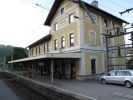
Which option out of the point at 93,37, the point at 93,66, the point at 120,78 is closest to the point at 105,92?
the point at 120,78

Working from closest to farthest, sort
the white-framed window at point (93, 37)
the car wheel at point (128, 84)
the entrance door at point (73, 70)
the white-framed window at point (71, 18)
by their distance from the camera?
the car wheel at point (128, 84)
the entrance door at point (73, 70)
the white-framed window at point (93, 37)
the white-framed window at point (71, 18)

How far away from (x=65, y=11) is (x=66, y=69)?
7815 millimetres

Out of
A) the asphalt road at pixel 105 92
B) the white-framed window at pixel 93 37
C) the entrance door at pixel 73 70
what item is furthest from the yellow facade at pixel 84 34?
the asphalt road at pixel 105 92

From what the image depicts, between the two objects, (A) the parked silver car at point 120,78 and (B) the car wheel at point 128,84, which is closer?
(B) the car wheel at point 128,84

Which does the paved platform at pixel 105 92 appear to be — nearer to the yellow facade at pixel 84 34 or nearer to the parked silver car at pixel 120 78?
the parked silver car at pixel 120 78

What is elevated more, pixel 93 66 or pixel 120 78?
pixel 93 66

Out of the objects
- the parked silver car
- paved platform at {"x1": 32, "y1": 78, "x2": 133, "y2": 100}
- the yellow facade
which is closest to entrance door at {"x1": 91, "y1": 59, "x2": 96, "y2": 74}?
the yellow facade

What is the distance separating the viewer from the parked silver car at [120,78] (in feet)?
56.3

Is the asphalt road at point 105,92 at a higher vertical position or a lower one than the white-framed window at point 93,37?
lower

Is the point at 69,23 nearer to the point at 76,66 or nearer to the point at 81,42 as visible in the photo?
the point at 81,42

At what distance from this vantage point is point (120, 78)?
1811 cm

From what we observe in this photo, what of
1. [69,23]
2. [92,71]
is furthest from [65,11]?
[92,71]

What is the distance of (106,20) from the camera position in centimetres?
2777

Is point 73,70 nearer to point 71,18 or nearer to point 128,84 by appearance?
point 71,18
